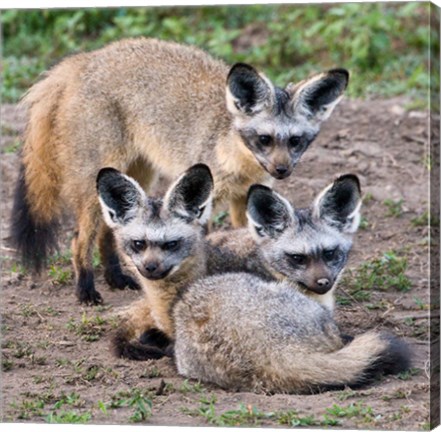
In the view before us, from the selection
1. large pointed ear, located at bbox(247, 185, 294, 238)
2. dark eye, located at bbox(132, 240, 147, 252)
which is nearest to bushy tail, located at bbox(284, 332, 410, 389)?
large pointed ear, located at bbox(247, 185, 294, 238)

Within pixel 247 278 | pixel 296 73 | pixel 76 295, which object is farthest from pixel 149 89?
pixel 296 73

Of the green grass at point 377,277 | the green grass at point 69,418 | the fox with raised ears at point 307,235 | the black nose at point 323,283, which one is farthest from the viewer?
the green grass at point 377,277

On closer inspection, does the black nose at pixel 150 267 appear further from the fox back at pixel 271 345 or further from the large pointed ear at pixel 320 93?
the large pointed ear at pixel 320 93

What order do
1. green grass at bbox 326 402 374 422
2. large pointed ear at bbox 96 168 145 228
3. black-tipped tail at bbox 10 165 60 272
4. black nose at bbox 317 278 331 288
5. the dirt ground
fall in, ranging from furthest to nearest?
1. black-tipped tail at bbox 10 165 60 272
2. large pointed ear at bbox 96 168 145 228
3. black nose at bbox 317 278 331 288
4. the dirt ground
5. green grass at bbox 326 402 374 422

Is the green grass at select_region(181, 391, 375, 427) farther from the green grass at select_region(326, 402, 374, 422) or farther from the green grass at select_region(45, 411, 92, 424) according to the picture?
the green grass at select_region(45, 411, 92, 424)

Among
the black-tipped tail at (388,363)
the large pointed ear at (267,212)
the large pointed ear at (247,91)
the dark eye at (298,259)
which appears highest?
the large pointed ear at (247,91)

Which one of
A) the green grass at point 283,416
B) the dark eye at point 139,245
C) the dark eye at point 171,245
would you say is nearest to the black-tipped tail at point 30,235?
the dark eye at point 139,245

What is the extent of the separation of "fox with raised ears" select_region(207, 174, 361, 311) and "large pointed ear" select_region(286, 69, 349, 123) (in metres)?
0.97

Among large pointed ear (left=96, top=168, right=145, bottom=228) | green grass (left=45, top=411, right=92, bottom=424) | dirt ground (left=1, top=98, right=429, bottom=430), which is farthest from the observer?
large pointed ear (left=96, top=168, right=145, bottom=228)

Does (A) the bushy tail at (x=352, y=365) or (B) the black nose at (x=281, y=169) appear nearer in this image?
(A) the bushy tail at (x=352, y=365)

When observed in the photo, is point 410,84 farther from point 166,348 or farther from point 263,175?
point 166,348

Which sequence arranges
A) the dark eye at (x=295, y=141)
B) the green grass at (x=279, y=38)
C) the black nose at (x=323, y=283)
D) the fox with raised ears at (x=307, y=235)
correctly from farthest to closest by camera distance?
the green grass at (x=279, y=38)
the dark eye at (x=295, y=141)
the fox with raised ears at (x=307, y=235)
the black nose at (x=323, y=283)

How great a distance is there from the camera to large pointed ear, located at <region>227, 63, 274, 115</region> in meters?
7.07

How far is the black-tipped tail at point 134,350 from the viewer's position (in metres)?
6.42
